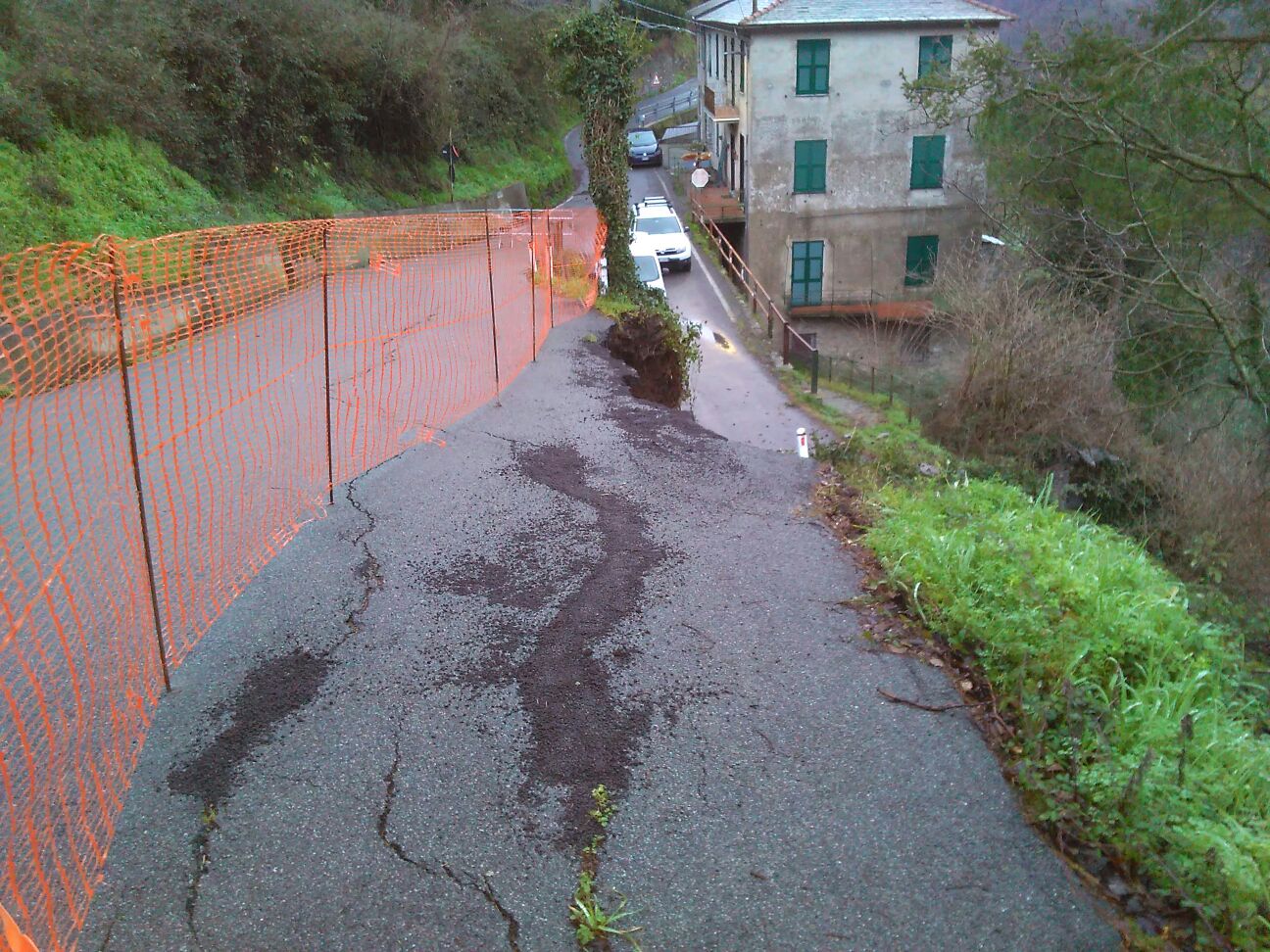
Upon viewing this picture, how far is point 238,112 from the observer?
64.1 ft

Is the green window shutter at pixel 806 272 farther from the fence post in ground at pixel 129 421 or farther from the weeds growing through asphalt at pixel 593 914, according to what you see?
the weeds growing through asphalt at pixel 593 914

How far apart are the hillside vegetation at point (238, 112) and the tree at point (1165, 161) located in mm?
8660

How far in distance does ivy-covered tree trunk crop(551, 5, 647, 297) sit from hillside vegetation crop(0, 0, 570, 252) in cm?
203

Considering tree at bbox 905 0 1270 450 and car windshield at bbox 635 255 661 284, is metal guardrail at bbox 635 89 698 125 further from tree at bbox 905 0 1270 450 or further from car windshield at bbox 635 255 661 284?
tree at bbox 905 0 1270 450

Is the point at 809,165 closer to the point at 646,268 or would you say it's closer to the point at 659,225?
the point at 659,225

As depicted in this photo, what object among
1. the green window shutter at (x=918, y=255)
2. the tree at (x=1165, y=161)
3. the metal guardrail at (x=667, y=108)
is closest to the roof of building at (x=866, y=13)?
the green window shutter at (x=918, y=255)

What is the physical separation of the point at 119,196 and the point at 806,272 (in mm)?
19886

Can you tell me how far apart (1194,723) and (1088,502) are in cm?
1000

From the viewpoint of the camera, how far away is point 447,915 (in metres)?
3.39

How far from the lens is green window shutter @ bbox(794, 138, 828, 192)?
28.3m

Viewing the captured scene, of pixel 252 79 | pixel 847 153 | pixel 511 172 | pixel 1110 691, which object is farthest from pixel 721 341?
pixel 1110 691

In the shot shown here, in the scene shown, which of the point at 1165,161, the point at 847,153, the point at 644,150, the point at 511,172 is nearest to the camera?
the point at 1165,161

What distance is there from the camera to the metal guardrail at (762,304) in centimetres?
1956

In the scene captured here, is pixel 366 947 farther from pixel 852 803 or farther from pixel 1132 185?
pixel 1132 185
